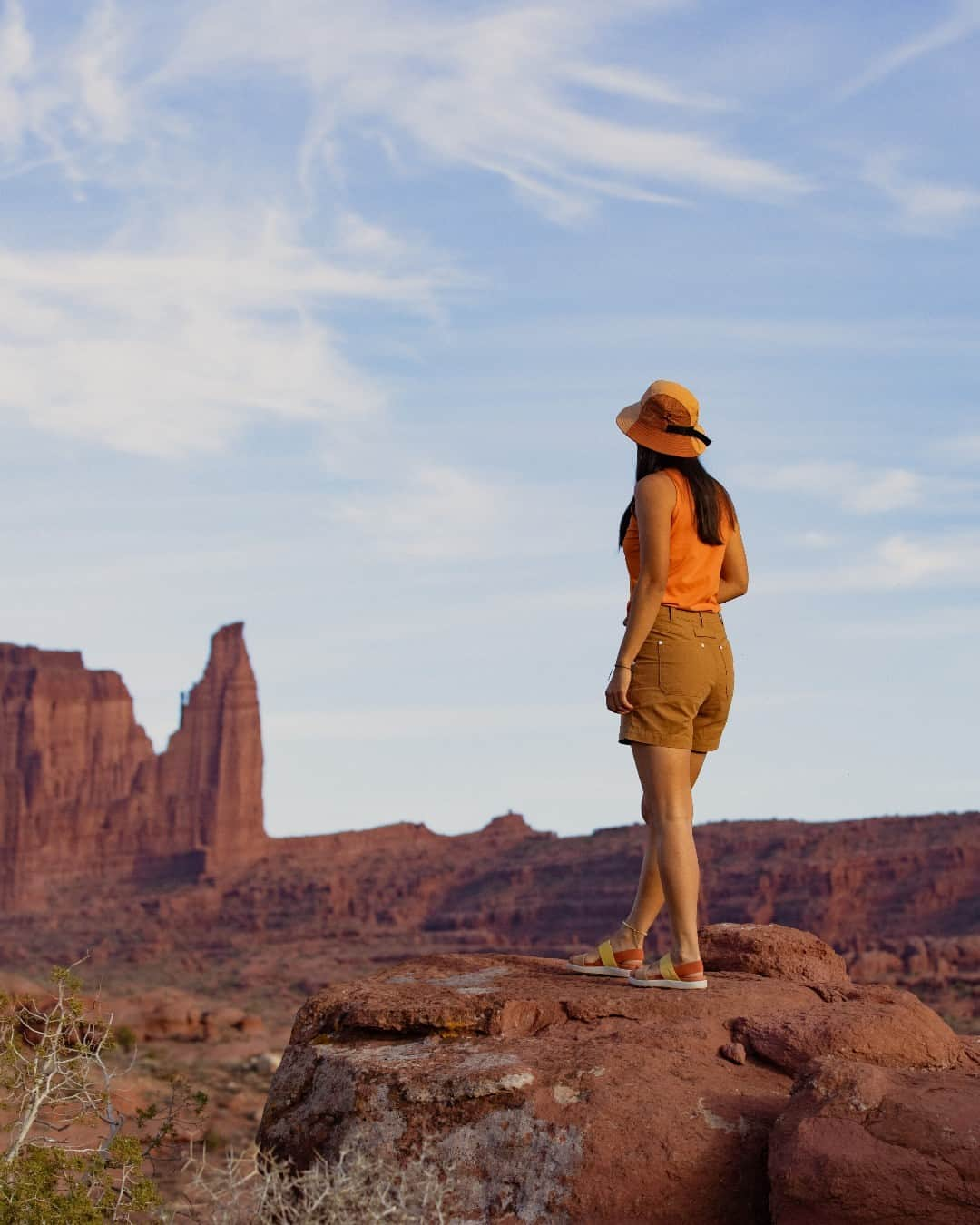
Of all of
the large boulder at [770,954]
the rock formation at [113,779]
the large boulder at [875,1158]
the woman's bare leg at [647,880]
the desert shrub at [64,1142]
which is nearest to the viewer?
the large boulder at [875,1158]

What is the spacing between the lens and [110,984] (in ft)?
154

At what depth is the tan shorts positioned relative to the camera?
5562 mm

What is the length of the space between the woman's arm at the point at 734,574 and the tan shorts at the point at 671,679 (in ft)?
1.15

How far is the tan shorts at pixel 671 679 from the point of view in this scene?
219 inches

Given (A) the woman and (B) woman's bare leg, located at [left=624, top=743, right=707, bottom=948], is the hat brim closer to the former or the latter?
(A) the woman

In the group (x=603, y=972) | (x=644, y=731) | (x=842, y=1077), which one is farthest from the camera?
(x=603, y=972)

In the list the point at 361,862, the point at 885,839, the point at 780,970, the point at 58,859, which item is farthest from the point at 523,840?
the point at 780,970

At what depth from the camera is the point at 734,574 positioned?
19.8ft

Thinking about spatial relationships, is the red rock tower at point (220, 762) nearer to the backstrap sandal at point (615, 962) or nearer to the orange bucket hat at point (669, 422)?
the backstrap sandal at point (615, 962)

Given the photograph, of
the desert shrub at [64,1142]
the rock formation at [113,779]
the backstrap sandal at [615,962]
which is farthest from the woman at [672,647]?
the rock formation at [113,779]

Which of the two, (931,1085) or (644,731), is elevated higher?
(644,731)

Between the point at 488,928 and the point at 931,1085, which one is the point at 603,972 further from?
the point at 488,928

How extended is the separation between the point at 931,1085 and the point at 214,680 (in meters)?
86.6

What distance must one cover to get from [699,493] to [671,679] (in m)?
0.75
